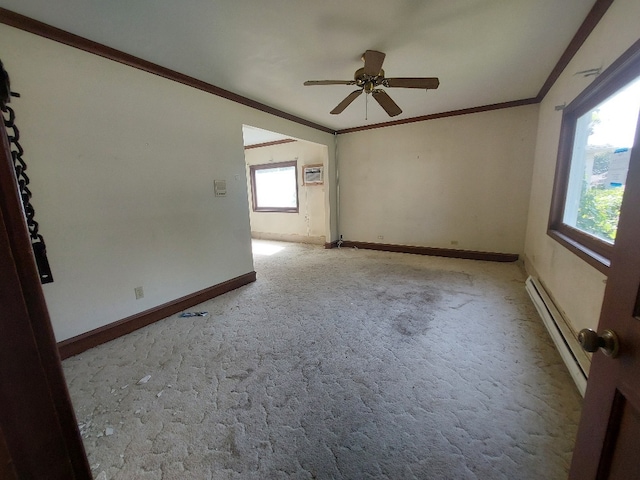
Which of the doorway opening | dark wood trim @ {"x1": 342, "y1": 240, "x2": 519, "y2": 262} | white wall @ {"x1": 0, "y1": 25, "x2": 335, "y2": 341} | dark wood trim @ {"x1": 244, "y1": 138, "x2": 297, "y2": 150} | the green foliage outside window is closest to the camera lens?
the green foliage outside window

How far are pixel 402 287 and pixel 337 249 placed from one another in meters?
2.32

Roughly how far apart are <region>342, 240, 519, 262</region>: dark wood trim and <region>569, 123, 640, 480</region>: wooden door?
160 inches

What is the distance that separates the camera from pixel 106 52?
2.13 m

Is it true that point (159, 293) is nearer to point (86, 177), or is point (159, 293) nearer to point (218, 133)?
point (86, 177)

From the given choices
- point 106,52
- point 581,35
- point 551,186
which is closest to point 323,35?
point 106,52

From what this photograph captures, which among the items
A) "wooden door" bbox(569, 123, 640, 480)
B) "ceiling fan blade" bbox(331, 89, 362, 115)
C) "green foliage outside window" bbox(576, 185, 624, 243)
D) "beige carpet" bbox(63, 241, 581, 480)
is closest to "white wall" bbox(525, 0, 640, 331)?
"green foliage outside window" bbox(576, 185, 624, 243)

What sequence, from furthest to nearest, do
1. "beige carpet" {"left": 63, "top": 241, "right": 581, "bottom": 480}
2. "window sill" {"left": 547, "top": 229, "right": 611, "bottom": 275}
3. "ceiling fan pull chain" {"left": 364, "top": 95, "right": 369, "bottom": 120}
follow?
"ceiling fan pull chain" {"left": 364, "top": 95, "right": 369, "bottom": 120} < "window sill" {"left": 547, "top": 229, "right": 611, "bottom": 275} < "beige carpet" {"left": 63, "top": 241, "right": 581, "bottom": 480}

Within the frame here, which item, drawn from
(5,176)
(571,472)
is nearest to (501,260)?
(571,472)

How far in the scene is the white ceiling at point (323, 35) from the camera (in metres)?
1.79

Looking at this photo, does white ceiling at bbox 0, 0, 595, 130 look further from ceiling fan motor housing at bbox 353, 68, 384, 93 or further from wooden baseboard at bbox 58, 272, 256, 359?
wooden baseboard at bbox 58, 272, 256, 359

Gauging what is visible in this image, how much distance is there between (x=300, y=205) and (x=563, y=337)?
4959mm

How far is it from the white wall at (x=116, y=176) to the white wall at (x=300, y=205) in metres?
2.60

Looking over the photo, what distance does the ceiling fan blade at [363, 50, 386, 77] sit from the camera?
2.10 metres

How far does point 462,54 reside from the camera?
2.45 m
